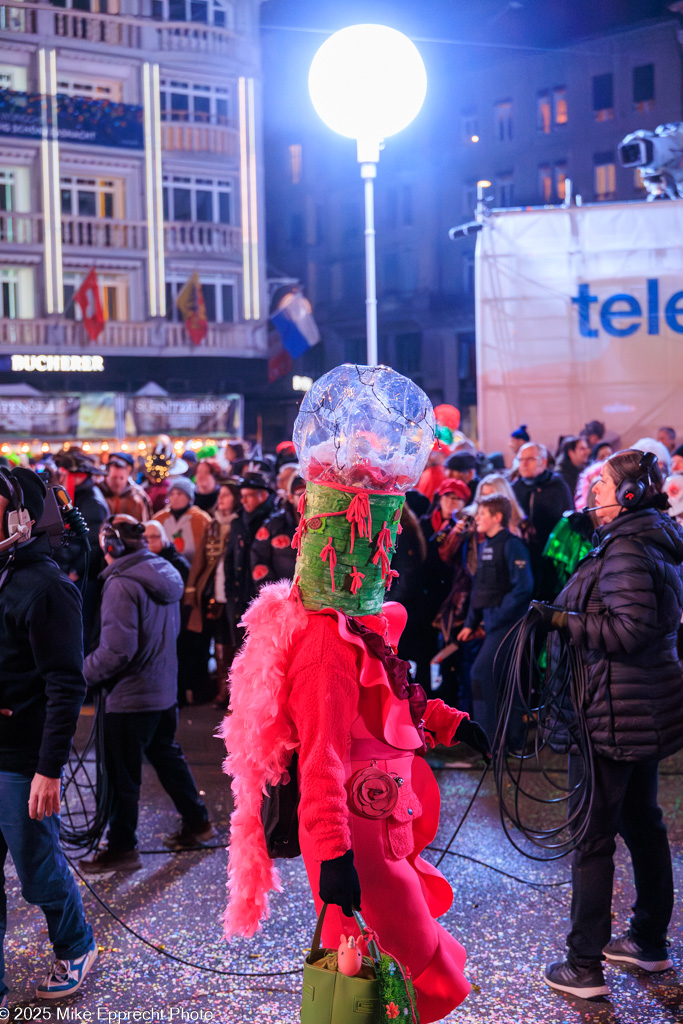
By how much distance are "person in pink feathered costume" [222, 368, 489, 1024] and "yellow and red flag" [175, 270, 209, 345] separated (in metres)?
24.2

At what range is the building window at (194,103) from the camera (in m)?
26.8

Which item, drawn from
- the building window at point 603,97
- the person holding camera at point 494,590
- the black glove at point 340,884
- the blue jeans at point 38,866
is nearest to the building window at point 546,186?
the building window at point 603,97

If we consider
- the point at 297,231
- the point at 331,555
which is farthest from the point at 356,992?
the point at 297,231

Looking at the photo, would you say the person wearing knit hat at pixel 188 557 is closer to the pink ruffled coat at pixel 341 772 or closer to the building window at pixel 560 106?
the pink ruffled coat at pixel 341 772

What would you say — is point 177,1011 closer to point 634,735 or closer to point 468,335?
point 634,735

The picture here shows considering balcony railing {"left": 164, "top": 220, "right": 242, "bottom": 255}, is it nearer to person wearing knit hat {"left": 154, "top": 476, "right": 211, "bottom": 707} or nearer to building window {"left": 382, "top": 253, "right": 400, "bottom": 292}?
building window {"left": 382, "top": 253, "right": 400, "bottom": 292}

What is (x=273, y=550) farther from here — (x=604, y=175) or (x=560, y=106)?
(x=560, y=106)

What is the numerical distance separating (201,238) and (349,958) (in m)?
27.1

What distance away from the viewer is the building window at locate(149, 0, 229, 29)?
26.5 metres

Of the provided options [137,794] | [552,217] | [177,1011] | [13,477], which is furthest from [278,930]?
[552,217]

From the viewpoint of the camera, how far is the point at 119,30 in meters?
26.2

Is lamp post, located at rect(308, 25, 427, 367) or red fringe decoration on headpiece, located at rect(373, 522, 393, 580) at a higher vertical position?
lamp post, located at rect(308, 25, 427, 367)

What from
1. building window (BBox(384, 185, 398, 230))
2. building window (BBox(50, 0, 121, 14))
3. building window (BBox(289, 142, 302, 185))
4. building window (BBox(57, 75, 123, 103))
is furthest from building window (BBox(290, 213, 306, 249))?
building window (BBox(50, 0, 121, 14))

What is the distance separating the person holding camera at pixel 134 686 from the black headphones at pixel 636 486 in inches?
101
